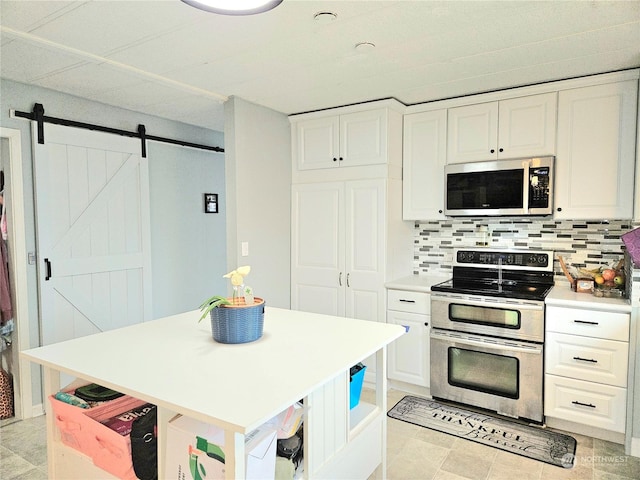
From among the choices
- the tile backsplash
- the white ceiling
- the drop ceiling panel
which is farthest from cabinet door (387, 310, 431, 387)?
the drop ceiling panel

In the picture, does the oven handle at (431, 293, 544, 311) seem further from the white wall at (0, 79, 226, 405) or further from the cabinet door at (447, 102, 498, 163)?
the white wall at (0, 79, 226, 405)

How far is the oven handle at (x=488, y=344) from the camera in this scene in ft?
9.16

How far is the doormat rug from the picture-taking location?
8.34 ft

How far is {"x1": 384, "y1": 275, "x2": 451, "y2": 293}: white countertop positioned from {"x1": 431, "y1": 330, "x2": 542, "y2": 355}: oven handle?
336 millimetres

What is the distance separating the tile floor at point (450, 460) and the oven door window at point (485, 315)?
783mm

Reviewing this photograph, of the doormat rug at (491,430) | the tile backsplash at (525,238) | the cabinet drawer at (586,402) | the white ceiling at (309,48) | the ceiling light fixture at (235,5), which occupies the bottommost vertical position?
the doormat rug at (491,430)

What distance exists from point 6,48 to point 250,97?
1.48 meters

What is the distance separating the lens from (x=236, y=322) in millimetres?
1784

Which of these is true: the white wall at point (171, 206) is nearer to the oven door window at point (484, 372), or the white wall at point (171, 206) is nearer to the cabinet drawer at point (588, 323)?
the oven door window at point (484, 372)

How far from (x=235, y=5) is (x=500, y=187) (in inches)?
91.0

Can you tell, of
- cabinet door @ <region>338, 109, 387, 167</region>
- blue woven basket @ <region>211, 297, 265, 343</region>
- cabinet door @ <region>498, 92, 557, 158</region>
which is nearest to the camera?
blue woven basket @ <region>211, 297, 265, 343</region>

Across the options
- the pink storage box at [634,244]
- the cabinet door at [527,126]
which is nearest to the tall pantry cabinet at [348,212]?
the cabinet door at [527,126]

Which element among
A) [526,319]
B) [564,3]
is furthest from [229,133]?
[526,319]

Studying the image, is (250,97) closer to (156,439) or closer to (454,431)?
(156,439)
